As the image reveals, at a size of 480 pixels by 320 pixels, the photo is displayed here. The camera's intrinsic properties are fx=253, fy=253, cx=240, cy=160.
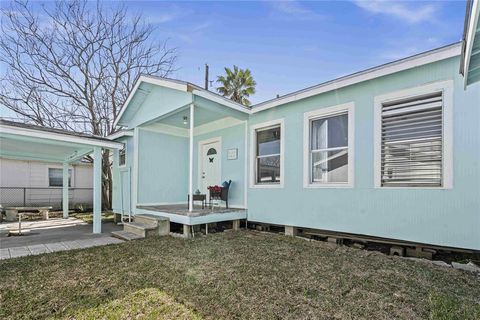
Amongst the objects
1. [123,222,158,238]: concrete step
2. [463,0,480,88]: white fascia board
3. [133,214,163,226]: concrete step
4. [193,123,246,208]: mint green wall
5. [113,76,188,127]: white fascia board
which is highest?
[113,76,188,127]: white fascia board

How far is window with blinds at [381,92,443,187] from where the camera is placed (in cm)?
405

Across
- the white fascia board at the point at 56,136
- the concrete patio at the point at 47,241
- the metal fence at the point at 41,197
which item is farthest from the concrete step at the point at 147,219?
the metal fence at the point at 41,197

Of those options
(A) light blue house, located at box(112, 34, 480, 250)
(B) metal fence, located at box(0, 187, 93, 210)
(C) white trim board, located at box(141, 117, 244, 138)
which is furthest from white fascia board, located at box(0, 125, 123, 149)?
(B) metal fence, located at box(0, 187, 93, 210)

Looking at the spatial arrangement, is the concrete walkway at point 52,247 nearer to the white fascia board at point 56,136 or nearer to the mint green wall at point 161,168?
the mint green wall at point 161,168

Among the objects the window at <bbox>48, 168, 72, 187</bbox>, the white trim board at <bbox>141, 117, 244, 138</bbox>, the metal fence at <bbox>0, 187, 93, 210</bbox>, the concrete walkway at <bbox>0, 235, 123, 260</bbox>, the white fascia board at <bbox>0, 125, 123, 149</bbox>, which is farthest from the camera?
the window at <bbox>48, 168, 72, 187</bbox>

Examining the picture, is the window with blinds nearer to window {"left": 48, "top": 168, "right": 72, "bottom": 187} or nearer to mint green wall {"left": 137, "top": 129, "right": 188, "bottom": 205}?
mint green wall {"left": 137, "top": 129, "right": 188, "bottom": 205}

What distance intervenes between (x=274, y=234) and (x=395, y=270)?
9.45 feet

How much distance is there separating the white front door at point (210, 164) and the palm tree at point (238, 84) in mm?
10090

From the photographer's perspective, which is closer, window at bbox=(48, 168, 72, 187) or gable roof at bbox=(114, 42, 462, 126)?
gable roof at bbox=(114, 42, 462, 126)

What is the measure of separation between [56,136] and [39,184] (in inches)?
355

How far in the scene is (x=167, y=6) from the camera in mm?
8461

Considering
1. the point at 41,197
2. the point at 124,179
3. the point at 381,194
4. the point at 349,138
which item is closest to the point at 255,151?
the point at 349,138

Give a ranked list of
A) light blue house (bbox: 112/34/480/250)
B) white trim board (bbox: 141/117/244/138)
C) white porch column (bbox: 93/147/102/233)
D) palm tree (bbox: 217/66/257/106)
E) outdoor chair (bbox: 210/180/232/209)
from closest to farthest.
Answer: light blue house (bbox: 112/34/480/250) → white porch column (bbox: 93/147/102/233) → outdoor chair (bbox: 210/180/232/209) → white trim board (bbox: 141/117/244/138) → palm tree (bbox: 217/66/257/106)

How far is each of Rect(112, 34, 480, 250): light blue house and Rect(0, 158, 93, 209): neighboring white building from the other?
763 centimetres
